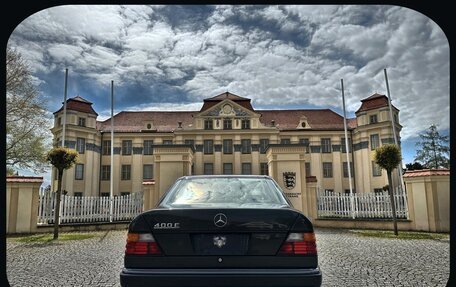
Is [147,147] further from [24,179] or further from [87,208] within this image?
[24,179]

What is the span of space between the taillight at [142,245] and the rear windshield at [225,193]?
0.48 meters

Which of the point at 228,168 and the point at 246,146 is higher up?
the point at 246,146

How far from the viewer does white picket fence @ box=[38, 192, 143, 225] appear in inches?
608

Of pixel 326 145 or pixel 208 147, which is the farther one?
pixel 326 145

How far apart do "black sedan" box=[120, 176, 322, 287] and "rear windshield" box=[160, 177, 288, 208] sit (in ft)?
0.78

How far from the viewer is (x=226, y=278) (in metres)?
3.29

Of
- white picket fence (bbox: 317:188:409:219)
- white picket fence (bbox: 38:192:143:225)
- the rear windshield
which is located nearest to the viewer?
the rear windshield

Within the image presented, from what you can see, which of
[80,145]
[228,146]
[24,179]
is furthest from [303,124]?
[24,179]

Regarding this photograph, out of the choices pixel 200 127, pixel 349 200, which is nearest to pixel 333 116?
pixel 200 127

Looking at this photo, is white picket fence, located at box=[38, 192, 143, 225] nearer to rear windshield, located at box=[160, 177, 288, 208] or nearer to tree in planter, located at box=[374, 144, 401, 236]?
tree in planter, located at box=[374, 144, 401, 236]

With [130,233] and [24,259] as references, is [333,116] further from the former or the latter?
[130,233]

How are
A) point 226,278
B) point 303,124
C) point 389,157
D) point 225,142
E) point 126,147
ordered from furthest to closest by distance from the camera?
1. point 303,124
2. point 126,147
3. point 225,142
4. point 389,157
5. point 226,278

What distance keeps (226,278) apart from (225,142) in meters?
41.6

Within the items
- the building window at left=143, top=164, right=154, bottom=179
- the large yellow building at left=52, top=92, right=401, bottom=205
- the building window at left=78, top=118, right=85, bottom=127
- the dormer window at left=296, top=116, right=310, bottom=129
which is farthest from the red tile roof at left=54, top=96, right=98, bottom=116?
the dormer window at left=296, top=116, right=310, bottom=129
